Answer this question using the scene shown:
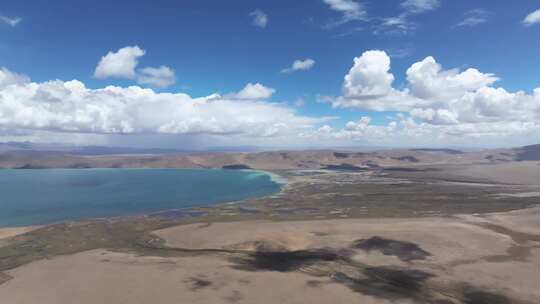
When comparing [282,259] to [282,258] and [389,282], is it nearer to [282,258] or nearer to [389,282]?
[282,258]

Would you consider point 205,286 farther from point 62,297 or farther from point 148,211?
point 148,211

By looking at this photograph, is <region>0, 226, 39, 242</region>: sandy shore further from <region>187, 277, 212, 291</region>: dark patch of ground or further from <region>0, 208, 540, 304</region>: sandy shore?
<region>187, 277, 212, 291</region>: dark patch of ground

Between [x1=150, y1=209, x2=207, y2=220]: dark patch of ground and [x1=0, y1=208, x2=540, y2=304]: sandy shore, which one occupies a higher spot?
[x1=0, y1=208, x2=540, y2=304]: sandy shore

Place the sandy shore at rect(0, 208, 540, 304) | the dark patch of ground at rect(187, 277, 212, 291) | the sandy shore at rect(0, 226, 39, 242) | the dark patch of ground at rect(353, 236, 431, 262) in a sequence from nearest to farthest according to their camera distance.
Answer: the sandy shore at rect(0, 208, 540, 304), the dark patch of ground at rect(187, 277, 212, 291), the dark patch of ground at rect(353, 236, 431, 262), the sandy shore at rect(0, 226, 39, 242)

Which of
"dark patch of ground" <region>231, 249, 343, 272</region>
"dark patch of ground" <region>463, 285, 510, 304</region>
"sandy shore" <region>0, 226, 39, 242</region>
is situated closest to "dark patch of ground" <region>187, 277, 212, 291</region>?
"dark patch of ground" <region>231, 249, 343, 272</region>

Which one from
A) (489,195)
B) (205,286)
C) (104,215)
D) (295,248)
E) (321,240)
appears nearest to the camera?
(205,286)

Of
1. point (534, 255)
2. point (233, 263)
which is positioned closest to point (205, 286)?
point (233, 263)

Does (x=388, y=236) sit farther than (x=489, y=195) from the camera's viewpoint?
No

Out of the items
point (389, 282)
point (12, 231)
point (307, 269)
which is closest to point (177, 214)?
point (12, 231)

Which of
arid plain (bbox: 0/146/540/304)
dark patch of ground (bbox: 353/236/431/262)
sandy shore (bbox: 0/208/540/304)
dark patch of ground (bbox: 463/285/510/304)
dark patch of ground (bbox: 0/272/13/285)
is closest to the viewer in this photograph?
dark patch of ground (bbox: 463/285/510/304)
